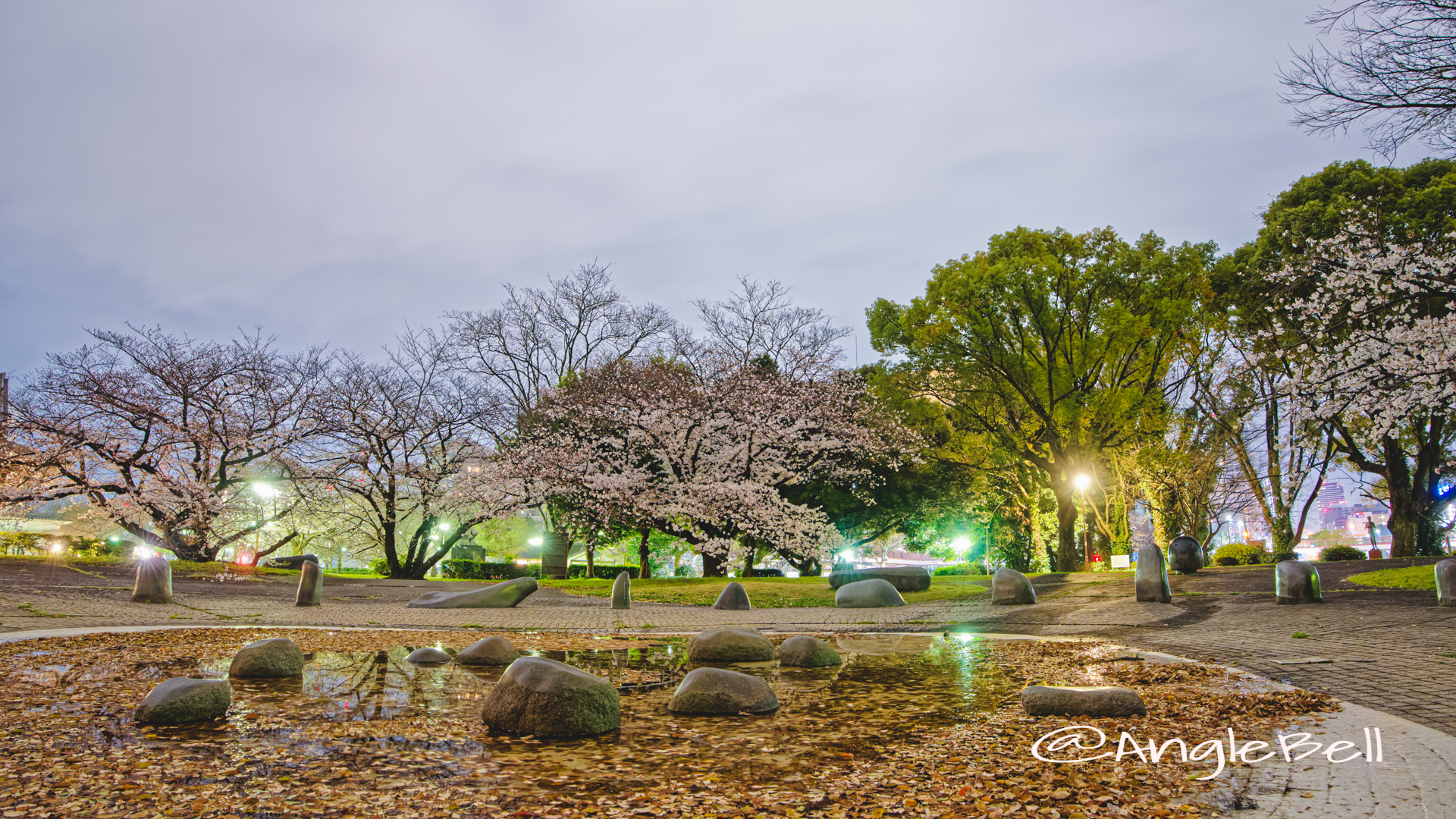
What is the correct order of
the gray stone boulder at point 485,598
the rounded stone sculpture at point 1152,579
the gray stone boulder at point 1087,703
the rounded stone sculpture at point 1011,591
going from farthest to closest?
the rounded stone sculpture at point 1011,591 → the gray stone boulder at point 485,598 → the rounded stone sculpture at point 1152,579 → the gray stone boulder at point 1087,703

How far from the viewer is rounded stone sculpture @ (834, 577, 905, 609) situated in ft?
55.1

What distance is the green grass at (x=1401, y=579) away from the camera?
14844mm

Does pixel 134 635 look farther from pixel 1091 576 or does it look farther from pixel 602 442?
pixel 1091 576

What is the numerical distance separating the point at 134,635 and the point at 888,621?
11089 mm

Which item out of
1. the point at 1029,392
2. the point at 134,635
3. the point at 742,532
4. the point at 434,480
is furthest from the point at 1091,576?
the point at 434,480

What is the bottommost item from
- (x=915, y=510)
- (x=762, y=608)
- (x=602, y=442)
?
(x=762, y=608)

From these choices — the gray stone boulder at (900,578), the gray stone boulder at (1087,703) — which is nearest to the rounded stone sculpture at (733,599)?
the gray stone boulder at (900,578)

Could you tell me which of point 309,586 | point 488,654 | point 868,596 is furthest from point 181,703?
point 868,596

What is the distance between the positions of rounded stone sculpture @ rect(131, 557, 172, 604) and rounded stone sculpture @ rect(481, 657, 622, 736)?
45.3 feet

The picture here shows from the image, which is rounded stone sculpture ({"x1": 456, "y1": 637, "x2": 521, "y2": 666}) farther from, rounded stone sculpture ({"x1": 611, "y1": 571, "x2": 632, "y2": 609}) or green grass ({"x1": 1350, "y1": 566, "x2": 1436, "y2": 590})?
green grass ({"x1": 1350, "y1": 566, "x2": 1436, "y2": 590})

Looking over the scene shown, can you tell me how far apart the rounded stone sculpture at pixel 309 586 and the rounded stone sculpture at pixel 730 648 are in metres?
11.0

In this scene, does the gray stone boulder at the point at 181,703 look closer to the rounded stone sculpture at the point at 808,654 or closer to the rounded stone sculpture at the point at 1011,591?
the rounded stone sculpture at the point at 808,654

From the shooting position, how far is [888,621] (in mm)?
13625

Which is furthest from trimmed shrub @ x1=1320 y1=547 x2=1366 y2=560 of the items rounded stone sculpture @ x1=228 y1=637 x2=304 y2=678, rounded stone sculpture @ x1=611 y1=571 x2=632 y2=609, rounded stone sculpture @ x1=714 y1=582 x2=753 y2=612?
rounded stone sculpture @ x1=228 y1=637 x2=304 y2=678
